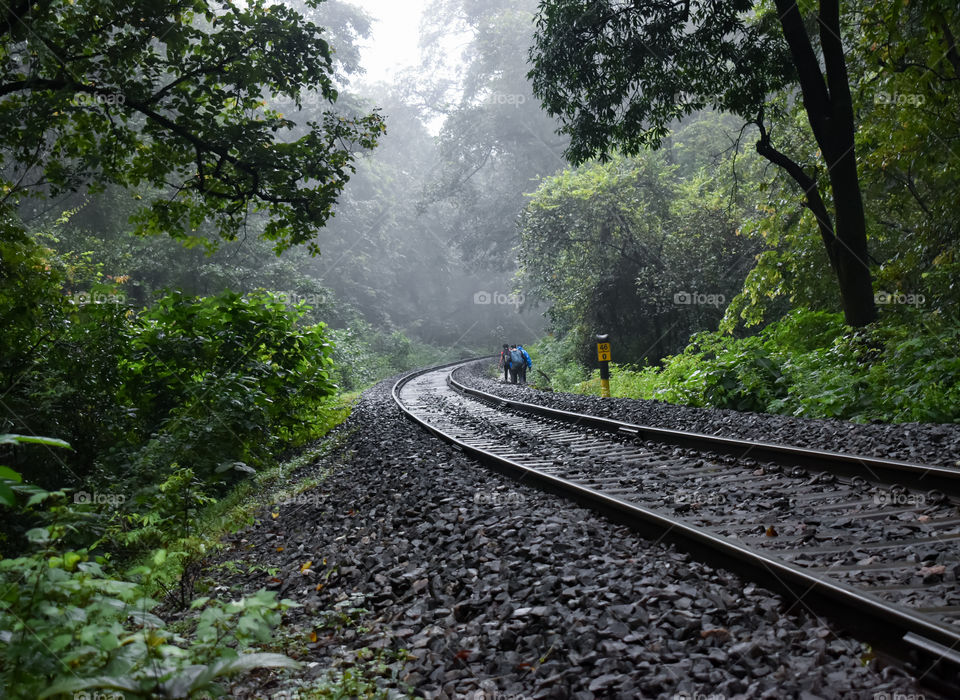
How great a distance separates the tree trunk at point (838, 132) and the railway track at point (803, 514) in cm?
524

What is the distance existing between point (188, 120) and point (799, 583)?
839 cm

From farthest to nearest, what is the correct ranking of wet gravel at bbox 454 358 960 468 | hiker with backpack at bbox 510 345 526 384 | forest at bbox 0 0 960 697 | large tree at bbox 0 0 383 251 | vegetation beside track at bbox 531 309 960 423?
1. hiker with backpack at bbox 510 345 526 384
2. vegetation beside track at bbox 531 309 960 423
3. large tree at bbox 0 0 383 251
4. wet gravel at bbox 454 358 960 468
5. forest at bbox 0 0 960 697

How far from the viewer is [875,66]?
10.2 meters

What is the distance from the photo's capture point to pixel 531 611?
3.09 m

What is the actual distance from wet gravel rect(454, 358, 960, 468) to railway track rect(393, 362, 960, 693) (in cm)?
71

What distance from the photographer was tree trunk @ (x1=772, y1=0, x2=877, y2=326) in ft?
32.1

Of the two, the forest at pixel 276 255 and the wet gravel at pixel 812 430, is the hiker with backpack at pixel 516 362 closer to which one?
the forest at pixel 276 255

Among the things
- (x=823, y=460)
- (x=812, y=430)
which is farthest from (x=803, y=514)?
(x=812, y=430)

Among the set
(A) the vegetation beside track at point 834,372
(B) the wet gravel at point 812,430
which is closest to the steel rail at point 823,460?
(B) the wet gravel at point 812,430

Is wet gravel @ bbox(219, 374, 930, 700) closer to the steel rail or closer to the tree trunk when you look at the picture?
the steel rail

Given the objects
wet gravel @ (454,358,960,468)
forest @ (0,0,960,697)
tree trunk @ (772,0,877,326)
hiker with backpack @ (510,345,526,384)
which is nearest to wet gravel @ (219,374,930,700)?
forest @ (0,0,960,697)

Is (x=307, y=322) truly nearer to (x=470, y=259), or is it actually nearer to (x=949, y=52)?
(x=470, y=259)

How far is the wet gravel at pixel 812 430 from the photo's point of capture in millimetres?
5641

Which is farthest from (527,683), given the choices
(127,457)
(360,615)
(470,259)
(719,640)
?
(470,259)
